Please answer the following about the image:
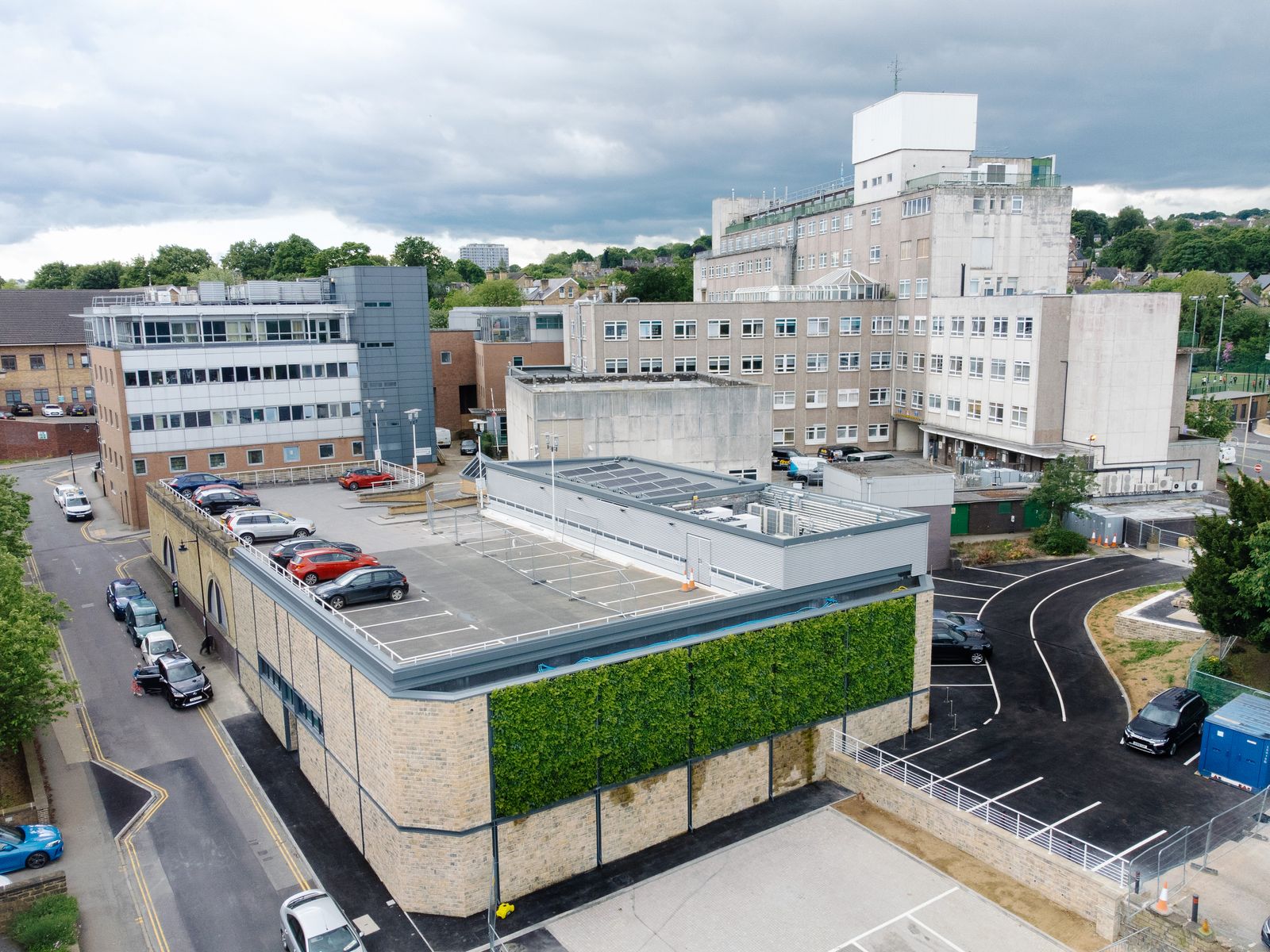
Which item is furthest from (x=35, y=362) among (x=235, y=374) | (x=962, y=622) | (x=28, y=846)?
(x=962, y=622)

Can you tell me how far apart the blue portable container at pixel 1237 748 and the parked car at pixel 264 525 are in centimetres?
3307

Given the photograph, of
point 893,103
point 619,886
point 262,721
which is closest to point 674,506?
point 619,886

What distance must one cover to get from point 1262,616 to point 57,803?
38.7m

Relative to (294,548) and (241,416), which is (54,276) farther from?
(294,548)

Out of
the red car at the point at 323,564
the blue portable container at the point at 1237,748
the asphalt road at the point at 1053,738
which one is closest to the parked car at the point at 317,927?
the red car at the point at 323,564

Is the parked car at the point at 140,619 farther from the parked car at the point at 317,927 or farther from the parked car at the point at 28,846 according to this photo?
the parked car at the point at 317,927

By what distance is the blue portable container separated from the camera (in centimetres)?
2530

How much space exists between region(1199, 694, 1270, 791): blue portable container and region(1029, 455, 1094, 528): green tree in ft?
77.1

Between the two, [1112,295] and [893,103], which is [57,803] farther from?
[893,103]

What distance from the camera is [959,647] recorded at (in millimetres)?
35312

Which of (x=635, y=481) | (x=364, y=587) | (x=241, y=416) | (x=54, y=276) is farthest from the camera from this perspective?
(x=54, y=276)

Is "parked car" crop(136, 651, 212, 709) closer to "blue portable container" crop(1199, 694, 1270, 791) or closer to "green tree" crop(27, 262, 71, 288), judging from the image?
"blue portable container" crop(1199, 694, 1270, 791)

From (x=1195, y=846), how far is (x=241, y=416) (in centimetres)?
5536

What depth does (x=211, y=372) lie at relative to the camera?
2259 inches
